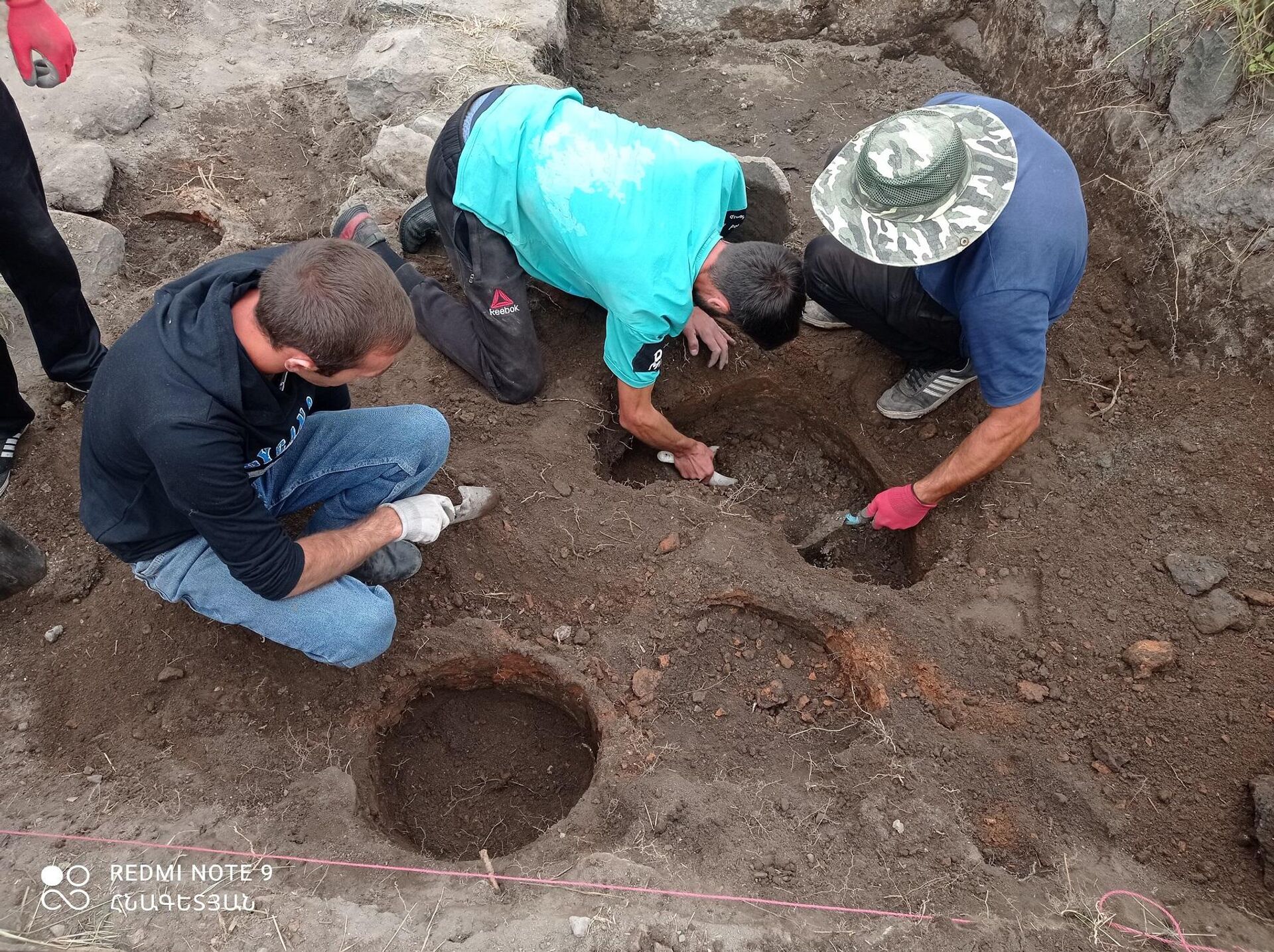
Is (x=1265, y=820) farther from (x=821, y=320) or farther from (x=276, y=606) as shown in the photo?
(x=276, y=606)

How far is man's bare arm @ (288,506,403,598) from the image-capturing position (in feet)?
7.16

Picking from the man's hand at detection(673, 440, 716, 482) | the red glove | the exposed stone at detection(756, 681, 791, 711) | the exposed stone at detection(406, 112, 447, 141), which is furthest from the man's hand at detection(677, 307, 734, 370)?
the red glove

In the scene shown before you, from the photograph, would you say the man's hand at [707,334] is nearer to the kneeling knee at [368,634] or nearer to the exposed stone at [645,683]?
the exposed stone at [645,683]

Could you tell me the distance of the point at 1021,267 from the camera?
7.47 ft

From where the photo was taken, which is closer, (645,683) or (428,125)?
(645,683)

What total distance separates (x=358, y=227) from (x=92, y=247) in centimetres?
121

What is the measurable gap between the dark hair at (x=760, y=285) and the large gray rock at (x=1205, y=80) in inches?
67.7

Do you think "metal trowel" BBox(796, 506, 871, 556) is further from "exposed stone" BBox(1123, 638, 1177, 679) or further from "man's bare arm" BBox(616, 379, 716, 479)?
"exposed stone" BBox(1123, 638, 1177, 679)

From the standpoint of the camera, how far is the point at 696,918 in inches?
78.4

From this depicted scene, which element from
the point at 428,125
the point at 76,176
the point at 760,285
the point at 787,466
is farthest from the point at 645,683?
the point at 76,176

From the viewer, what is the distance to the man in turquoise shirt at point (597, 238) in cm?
254

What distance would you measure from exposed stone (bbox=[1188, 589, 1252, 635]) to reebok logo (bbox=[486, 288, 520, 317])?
250cm

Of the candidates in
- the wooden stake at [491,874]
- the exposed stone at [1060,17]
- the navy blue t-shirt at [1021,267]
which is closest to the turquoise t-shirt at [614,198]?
the navy blue t-shirt at [1021,267]

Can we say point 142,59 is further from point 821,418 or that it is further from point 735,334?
point 821,418
